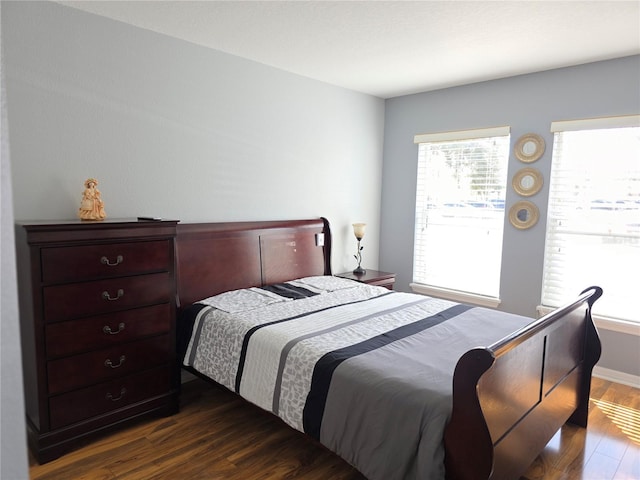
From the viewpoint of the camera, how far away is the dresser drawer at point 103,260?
86.3 inches

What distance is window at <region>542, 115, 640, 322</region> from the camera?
329cm

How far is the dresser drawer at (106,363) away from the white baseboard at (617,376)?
10.8 feet

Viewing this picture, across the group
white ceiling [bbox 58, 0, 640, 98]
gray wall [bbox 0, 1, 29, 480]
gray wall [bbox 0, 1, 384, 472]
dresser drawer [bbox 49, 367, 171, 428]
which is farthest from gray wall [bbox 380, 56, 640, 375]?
gray wall [bbox 0, 1, 29, 480]

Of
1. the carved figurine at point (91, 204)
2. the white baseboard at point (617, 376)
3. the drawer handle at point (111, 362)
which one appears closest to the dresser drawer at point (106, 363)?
the drawer handle at point (111, 362)

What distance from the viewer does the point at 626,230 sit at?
332cm

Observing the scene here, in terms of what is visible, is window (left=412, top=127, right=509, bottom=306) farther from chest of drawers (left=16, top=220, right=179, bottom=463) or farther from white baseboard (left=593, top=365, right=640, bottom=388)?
chest of drawers (left=16, top=220, right=179, bottom=463)

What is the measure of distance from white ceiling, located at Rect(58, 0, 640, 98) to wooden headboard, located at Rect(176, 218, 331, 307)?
4.34 feet

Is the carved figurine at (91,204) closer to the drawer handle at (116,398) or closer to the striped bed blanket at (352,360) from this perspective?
the striped bed blanket at (352,360)

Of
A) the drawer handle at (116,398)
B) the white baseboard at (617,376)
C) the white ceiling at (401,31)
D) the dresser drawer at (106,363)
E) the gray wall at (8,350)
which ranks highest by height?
the white ceiling at (401,31)

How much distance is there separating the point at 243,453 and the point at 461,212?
2978 millimetres

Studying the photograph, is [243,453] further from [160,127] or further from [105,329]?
[160,127]

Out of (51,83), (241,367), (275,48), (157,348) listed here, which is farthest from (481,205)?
(51,83)

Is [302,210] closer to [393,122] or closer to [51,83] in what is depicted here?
[393,122]

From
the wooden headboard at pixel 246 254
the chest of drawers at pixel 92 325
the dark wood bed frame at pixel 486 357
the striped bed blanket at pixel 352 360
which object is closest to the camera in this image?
the dark wood bed frame at pixel 486 357
